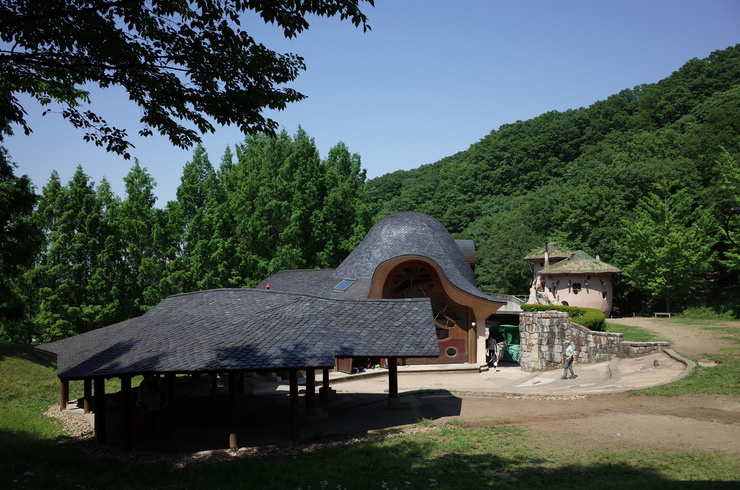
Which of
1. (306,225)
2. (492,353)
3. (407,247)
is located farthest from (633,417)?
(306,225)

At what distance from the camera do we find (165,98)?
927 centimetres

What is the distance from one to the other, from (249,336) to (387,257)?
1499 centimetres

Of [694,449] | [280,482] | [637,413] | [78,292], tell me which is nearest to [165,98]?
[280,482]

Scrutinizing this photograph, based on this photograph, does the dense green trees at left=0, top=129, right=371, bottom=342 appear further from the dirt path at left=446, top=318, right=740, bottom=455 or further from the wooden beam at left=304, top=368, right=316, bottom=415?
the dirt path at left=446, top=318, right=740, bottom=455

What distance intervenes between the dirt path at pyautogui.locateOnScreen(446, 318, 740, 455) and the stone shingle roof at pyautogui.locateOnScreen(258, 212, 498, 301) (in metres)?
10.1

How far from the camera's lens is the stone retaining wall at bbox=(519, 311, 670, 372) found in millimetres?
23234

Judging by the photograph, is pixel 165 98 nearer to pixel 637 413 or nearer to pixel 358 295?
pixel 637 413

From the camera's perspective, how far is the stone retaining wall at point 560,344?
23.2 m

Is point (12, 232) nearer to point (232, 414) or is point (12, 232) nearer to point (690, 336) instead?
point (232, 414)

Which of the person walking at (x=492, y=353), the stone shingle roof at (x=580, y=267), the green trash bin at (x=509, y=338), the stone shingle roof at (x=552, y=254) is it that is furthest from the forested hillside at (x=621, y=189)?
the person walking at (x=492, y=353)

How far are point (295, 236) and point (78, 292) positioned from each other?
13697 mm

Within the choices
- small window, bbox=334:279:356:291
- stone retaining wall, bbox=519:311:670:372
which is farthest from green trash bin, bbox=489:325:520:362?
small window, bbox=334:279:356:291

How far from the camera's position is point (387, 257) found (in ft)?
93.4

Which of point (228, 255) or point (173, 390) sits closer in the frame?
point (173, 390)
